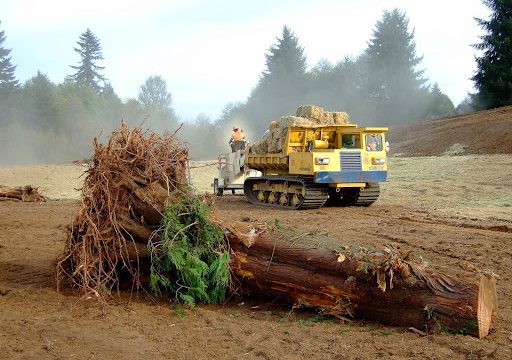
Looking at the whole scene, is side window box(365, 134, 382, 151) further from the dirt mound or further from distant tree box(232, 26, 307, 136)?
distant tree box(232, 26, 307, 136)

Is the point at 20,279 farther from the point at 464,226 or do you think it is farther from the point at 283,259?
the point at 464,226

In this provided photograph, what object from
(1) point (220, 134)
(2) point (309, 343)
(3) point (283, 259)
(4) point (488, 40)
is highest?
(4) point (488, 40)

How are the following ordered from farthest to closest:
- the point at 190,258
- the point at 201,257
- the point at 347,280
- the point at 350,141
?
the point at 350,141 < the point at 201,257 < the point at 190,258 < the point at 347,280

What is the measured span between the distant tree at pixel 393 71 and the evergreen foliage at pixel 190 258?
2018 inches

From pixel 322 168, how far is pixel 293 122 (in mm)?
2521

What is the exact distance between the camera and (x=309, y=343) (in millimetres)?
5035

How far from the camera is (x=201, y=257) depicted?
650 centimetres

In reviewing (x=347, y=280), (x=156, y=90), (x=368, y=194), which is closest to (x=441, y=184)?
(x=368, y=194)

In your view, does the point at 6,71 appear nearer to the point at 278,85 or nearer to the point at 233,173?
the point at 278,85

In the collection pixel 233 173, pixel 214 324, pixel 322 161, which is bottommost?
pixel 214 324

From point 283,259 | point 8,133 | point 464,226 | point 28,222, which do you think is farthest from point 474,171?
point 8,133

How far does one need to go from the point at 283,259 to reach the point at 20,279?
3434 mm

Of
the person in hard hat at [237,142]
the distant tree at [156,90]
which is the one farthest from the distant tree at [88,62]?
the person in hard hat at [237,142]

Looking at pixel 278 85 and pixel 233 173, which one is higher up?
pixel 278 85
